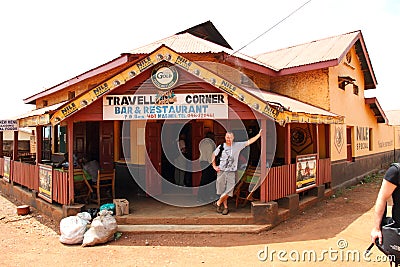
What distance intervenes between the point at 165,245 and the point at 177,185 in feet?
10.6

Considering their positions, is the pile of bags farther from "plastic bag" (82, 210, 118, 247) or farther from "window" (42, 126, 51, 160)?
"window" (42, 126, 51, 160)

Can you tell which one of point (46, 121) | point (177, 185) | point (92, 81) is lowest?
point (177, 185)

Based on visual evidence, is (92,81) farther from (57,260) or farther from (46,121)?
(57,260)

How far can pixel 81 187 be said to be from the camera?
317 inches

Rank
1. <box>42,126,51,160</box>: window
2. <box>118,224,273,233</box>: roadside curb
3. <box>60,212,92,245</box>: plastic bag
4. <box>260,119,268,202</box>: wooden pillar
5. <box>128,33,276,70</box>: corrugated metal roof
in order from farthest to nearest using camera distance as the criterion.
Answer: <box>42,126,51,160</box>: window, <box>128,33,276,70</box>: corrugated metal roof, <box>260,119,268,202</box>: wooden pillar, <box>118,224,273,233</box>: roadside curb, <box>60,212,92,245</box>: plastic bag

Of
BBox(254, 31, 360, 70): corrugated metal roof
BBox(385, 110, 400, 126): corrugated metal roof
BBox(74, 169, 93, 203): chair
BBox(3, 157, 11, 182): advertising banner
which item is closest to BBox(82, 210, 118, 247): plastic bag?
BBox(74, 169, 93, 203): chair

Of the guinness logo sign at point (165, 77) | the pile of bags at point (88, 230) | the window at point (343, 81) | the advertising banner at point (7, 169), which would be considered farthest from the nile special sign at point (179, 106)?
the advertising banner at point (7, 169)

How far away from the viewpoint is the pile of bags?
19.7 ft

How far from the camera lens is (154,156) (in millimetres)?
8945

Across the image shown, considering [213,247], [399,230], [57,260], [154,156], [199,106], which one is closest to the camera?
[399,230]

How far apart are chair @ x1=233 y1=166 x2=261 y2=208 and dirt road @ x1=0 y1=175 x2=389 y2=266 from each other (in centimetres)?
97

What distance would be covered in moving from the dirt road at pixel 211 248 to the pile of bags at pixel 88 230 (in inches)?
4.9

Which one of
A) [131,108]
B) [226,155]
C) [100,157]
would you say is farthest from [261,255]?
[100,157]

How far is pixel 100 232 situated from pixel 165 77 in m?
3.25
